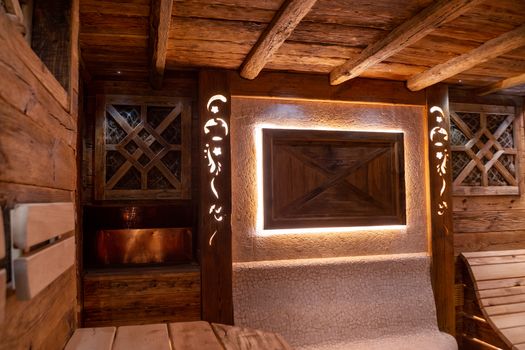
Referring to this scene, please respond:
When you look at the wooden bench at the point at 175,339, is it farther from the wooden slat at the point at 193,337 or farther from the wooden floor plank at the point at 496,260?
the wooden floor plank at the point at 496,260

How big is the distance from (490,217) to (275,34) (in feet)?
11.5

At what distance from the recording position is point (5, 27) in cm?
117

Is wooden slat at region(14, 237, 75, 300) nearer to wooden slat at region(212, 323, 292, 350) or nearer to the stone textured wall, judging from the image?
wooden slat at region(212, 323, 292, 350)

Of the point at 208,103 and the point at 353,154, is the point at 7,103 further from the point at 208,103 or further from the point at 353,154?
the point at 353,154

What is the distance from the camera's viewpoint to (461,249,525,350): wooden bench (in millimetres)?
4125

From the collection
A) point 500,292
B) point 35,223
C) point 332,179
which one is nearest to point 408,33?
point 332,179

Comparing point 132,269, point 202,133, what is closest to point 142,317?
point 132,269

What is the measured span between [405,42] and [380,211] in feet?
5.90

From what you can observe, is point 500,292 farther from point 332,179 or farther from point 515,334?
point 332,179

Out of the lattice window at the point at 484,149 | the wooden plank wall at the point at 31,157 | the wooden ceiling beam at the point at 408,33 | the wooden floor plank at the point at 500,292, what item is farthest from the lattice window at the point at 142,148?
the wooden floor plank at the point at 500,292

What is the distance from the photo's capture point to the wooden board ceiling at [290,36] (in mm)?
2758

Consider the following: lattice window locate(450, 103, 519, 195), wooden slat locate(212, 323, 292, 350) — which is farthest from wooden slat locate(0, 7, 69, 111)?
lattice window locate(450, 103, 519, 195)

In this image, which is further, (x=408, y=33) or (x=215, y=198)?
(x=215, y=198)

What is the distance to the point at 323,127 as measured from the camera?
4.17 meters
